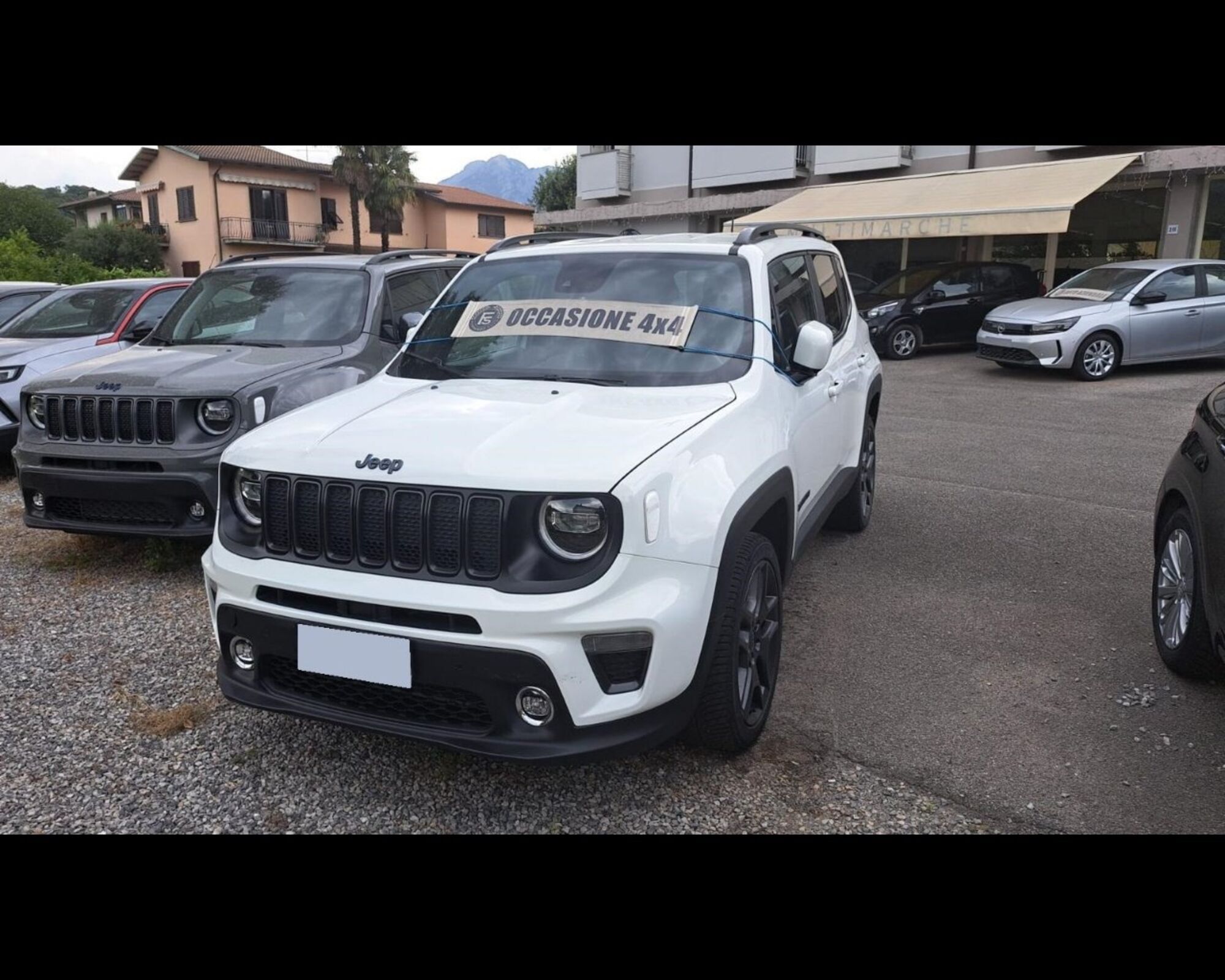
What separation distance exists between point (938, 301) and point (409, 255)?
1103 cm

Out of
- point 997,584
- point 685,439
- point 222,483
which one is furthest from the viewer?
point 997,584

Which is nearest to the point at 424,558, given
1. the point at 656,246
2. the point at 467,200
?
the point at 656,246

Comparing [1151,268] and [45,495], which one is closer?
[45,495]

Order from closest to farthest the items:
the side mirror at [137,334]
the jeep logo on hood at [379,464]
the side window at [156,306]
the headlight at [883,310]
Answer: the jeep logo on hood at [379,464]
the side mirror at [137,334]
the side window at [156,306]
the headlight at [883,310]

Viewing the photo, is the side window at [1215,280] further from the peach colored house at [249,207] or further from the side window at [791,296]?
the peach colored house at [249,207]

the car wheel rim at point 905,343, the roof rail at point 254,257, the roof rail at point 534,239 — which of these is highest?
the roof rail at point 534,239

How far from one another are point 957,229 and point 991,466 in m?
9.20

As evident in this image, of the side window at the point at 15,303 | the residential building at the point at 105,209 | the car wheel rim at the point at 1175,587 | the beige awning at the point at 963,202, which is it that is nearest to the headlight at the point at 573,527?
the car wheel rim at the point at 1175,587

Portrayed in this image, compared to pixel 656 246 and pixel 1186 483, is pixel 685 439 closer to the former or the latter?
pixel 656 246

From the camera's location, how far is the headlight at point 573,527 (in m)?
2.65

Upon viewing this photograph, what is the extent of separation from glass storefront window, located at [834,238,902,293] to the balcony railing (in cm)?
2841

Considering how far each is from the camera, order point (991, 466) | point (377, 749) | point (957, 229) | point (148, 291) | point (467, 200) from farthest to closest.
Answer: point (467, 200), point (957, 229), point (148, 291), point (991, 466), point (377, 749)

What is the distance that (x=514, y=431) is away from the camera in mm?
2971

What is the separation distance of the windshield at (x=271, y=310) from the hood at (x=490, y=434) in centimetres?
254
